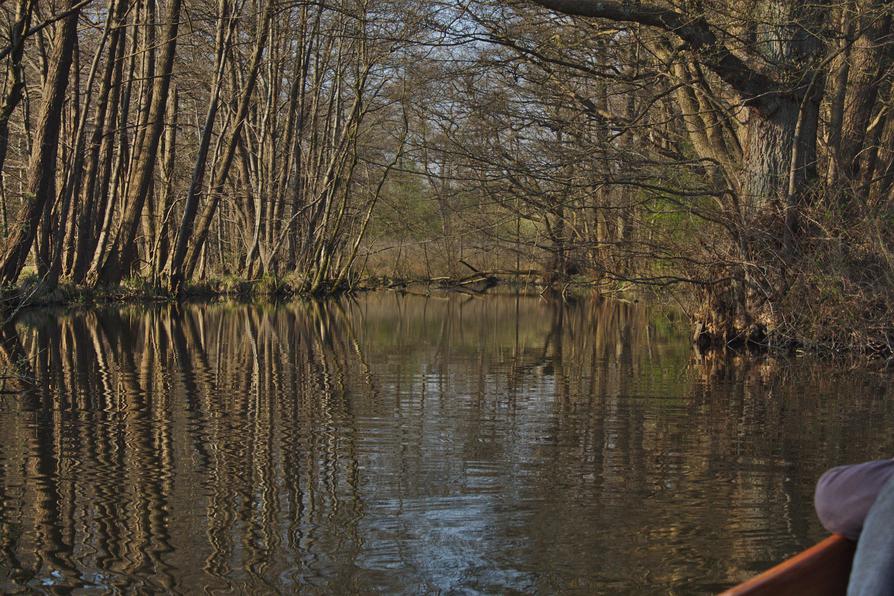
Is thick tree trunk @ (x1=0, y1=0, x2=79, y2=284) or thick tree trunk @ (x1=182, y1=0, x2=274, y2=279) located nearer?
thick tree trunk @ (x1=0, y1=0, x2=79, y2=284)

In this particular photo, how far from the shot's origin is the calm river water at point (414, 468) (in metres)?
4.70

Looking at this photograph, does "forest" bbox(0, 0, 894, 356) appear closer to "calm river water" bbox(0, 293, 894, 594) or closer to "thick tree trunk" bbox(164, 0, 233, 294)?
"calm river water" bbox(0, 293, 894, 594)

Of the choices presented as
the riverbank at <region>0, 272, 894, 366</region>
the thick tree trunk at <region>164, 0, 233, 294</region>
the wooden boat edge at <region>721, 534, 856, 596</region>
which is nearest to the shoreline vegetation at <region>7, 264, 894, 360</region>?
the riverbank at <region>0, 272, 894, 366</region>

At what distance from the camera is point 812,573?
6.56ft

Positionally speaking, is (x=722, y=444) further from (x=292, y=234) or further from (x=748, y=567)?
(x=292, y=234)

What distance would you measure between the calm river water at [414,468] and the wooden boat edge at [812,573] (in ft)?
7.92

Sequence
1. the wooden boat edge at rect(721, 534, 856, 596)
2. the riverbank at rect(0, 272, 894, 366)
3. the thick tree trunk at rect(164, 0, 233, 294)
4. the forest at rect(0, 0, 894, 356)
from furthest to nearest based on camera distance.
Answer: the thick tree trunk at rect(164, 0, 233, 294) < the riverbank at rect(0, 272, 894, 366) < the forest at rect(0, 0, 894, 356) < the wooden boat edge at rect(721, 534, 856, 596)

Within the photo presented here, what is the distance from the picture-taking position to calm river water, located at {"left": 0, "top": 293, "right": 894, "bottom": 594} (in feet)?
15.4

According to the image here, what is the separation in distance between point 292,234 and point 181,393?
2450cm

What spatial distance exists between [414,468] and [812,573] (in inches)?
192

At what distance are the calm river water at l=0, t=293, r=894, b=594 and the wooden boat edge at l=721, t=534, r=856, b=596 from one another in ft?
7.92

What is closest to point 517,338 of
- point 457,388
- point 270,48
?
point 457,388

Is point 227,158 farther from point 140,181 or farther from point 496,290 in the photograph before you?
point 496,290

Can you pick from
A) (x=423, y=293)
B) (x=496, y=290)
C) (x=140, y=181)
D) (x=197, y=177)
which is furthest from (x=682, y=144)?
(x=496, y=290)
